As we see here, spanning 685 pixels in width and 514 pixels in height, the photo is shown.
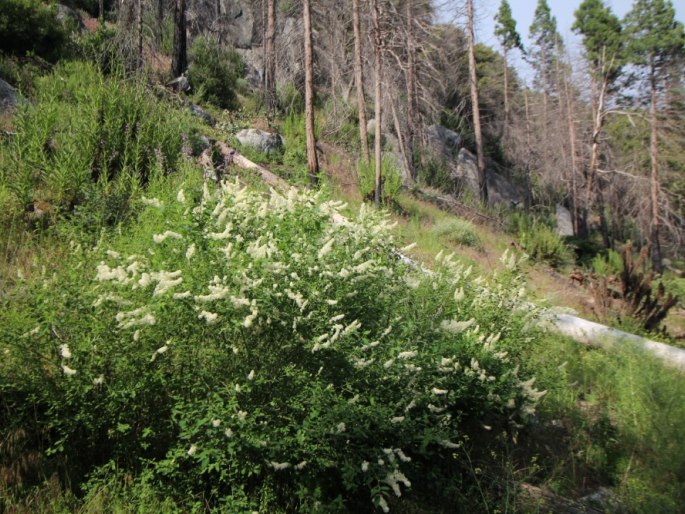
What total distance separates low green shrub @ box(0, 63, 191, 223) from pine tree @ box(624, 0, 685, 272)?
21.7 metres

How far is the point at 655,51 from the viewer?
24469 millimetres

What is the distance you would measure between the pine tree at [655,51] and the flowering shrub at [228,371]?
22886mm

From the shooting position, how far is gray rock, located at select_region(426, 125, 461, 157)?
2624 cm

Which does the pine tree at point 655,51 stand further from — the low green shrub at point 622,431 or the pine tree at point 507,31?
the low green shrub at point 622,431

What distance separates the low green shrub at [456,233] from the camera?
39.0 feet

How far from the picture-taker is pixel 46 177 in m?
5.80

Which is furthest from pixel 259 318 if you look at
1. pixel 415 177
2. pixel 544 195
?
pixel 544 195

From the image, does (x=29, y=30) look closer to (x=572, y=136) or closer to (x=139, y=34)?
(x=139, y=34)

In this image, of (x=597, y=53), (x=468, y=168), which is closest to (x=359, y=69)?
(x=468, y=168)

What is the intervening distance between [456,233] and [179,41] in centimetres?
997

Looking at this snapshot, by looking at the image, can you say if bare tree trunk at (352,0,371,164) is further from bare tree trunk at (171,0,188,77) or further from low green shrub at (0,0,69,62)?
low green shrub at (0,0,69,62)

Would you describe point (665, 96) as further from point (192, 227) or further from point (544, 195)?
point (192, 227)

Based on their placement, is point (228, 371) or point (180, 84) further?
point (180, 84)

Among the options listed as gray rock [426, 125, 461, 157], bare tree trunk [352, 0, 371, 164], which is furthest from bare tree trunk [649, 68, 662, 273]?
bare tree trunk [352, 0, 371, 164]
